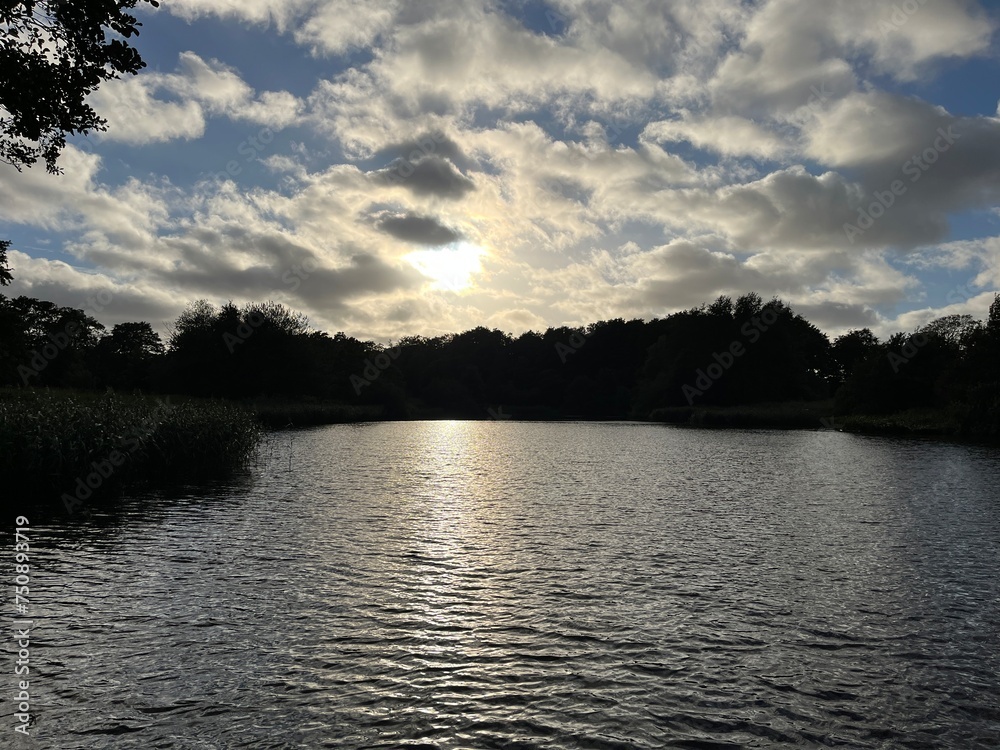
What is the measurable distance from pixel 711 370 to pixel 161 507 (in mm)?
132674

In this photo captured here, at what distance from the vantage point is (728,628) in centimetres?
1205

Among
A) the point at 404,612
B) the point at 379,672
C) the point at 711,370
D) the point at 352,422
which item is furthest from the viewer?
the point at 711,370

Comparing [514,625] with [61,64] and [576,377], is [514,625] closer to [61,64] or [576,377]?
[61,64]

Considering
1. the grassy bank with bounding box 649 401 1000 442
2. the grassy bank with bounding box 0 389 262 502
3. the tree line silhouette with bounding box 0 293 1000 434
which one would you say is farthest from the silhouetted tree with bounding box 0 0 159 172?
the grassy bank with bounding box 649 401 1000 442

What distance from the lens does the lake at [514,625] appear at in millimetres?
8336

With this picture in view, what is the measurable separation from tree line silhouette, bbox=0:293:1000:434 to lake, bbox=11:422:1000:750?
171ft

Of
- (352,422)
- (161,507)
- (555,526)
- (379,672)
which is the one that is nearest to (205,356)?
(352,422)

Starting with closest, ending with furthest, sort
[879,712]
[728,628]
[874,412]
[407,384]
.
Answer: [879,712] → [728,628] → [874,412] → [407,384]

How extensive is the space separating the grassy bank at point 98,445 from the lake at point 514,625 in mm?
2276

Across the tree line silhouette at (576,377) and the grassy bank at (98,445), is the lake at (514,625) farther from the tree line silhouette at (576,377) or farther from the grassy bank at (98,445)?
the tree line silhouette at (576,377)

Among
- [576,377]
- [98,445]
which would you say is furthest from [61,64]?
[576,377]

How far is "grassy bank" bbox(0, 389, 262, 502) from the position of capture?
22344 millimetres

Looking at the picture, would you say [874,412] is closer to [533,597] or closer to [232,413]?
[232,413]

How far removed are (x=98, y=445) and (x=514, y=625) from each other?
19.5m
